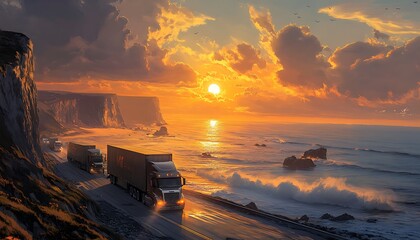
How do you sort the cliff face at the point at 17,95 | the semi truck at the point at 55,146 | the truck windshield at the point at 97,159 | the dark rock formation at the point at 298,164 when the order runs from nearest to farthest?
the cliff face at the point at 17,95 → the truck windshield at the point at 97,159 → the dark rock formation at the point at 298,164 → the semi truck at the point at 55,146

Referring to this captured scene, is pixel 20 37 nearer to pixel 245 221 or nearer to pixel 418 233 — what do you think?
pixel 245 221

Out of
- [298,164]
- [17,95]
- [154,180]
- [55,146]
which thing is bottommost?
[298,164]

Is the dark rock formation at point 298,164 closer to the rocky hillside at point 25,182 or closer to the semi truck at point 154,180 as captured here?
the semi truck at point 154,180

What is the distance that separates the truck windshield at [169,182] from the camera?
32.0 meters

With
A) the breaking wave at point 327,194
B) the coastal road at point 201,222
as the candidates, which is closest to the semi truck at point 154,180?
the coastal road at point 201,222

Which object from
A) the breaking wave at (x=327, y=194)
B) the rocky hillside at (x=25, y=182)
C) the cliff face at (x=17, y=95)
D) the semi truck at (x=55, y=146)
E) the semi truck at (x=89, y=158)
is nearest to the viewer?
the rocky hillside at (x=25, y=182)

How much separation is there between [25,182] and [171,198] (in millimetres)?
11768

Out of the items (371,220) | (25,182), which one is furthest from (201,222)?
(371,220)

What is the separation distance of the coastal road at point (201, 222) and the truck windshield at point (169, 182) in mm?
2318

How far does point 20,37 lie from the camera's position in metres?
47.8

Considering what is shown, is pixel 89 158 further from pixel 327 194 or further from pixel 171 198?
pixel 327 194

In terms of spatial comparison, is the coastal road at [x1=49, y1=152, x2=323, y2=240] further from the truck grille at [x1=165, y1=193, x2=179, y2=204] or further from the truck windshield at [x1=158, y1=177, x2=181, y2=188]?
the truck windshield at [x1=158, y1=177, x2=181, y2=188]

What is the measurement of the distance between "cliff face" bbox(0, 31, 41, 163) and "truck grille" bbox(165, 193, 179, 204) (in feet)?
42.7

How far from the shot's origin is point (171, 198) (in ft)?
106
